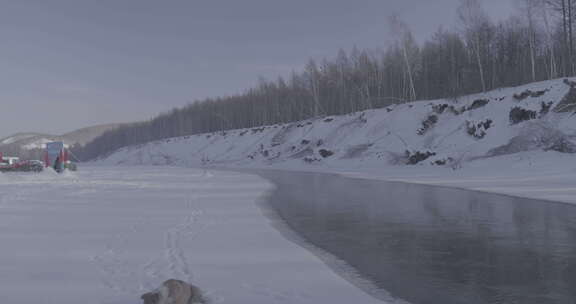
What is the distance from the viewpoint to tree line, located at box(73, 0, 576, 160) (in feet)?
175

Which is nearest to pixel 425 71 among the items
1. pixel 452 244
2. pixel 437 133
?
pixel 437 133

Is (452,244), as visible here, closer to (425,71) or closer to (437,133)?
(437,133)

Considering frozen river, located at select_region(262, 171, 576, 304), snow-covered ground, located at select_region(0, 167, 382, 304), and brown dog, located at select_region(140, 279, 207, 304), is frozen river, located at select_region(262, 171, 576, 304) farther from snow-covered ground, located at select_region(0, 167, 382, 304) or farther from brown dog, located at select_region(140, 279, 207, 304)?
brown dog, located at select_region(140, 279, 207, 304)

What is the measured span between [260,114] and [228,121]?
16702 mm

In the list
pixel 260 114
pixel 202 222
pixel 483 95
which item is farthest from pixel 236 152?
pixel 202 222

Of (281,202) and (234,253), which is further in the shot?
(281,202)

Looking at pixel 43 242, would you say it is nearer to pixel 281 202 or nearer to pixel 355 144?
pixel 281 202

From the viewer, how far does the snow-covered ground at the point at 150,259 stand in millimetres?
6359

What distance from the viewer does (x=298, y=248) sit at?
9688 millimetres

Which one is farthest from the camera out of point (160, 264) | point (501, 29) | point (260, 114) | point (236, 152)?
point (260, 114)

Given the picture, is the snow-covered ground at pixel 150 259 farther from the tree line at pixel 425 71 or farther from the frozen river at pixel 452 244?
the tree line at pixel 425 71

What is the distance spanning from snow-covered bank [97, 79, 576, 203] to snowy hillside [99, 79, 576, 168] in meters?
0.09

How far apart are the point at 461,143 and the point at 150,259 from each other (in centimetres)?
4018

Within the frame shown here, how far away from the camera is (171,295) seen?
17.4ft
